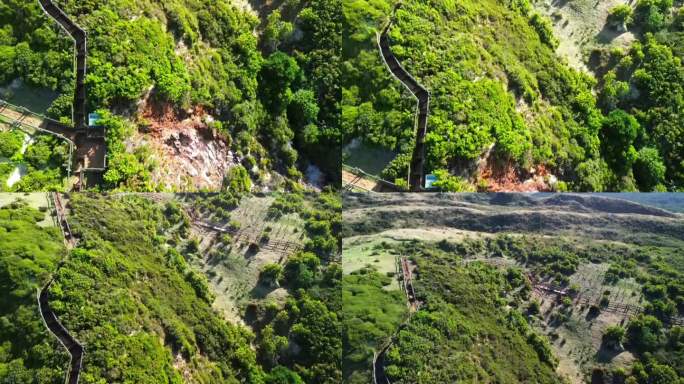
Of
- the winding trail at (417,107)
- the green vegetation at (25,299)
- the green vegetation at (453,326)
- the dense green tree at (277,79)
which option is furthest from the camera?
the dense green tree at (277,79)

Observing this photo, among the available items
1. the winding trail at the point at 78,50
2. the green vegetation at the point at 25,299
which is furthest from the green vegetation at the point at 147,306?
the winding trail at the point at 78,50

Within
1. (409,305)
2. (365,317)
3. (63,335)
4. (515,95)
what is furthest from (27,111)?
(515,95)

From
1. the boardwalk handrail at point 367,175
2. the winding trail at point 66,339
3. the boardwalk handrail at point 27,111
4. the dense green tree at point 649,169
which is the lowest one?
the winding trail at point 66,339

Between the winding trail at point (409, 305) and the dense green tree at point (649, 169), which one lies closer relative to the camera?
the winding trail at point (409, 305)

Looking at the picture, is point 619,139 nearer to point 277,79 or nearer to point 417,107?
point 417,107

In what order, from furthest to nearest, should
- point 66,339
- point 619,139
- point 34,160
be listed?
point 619,139 → point 34,160 → point 66,339

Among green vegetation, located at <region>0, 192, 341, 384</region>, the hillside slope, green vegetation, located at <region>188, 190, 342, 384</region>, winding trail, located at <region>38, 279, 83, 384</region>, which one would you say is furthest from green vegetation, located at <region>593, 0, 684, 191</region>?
winding trail, located at <region>38, 279, 83, 384</region>

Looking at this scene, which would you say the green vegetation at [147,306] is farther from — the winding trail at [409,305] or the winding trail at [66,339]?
the winding trail at [409,305]
